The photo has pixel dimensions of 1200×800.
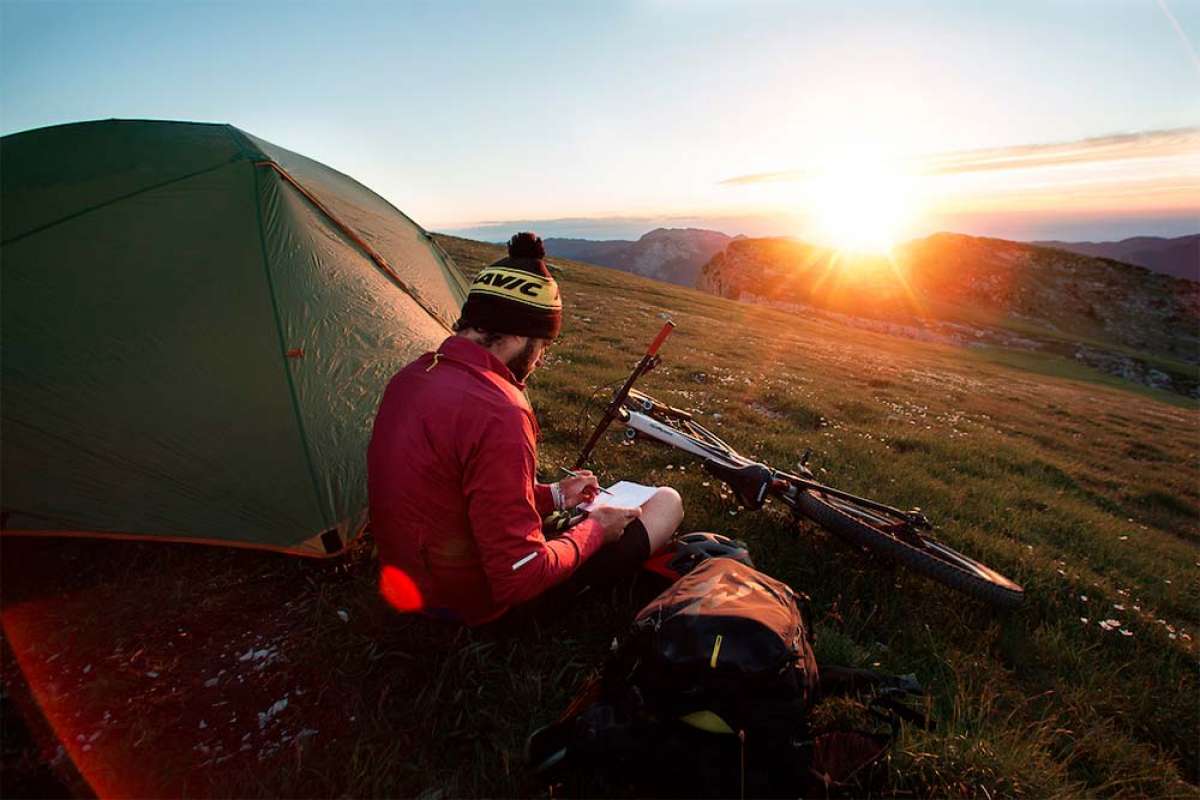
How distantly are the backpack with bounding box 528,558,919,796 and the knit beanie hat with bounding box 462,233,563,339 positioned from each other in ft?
6.21

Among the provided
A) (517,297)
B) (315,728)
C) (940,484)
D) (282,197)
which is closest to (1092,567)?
(940,484)

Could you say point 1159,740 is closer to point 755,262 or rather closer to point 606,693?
Result: point 606,693

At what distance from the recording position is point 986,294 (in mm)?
94875

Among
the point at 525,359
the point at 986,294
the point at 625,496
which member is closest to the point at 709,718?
the point at 525,359

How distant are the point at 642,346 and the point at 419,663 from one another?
15.1 meters

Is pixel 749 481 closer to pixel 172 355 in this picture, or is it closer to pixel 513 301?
pixel 513 301

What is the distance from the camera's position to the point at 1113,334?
270 ft

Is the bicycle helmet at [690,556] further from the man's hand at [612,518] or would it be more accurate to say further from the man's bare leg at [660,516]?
the man's hand at [612,518]

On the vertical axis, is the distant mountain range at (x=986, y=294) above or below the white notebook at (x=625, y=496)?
below

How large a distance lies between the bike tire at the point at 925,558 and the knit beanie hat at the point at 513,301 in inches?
145

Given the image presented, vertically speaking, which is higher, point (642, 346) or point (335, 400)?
point (335, 400)

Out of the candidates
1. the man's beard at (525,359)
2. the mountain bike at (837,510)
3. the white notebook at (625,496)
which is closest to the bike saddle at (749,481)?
the mountain bike at (837,510)

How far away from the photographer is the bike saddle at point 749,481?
18.6 ft

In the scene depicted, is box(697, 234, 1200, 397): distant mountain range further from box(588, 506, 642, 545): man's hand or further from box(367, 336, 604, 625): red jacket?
box(367, 336, 604, 625): red jacket
